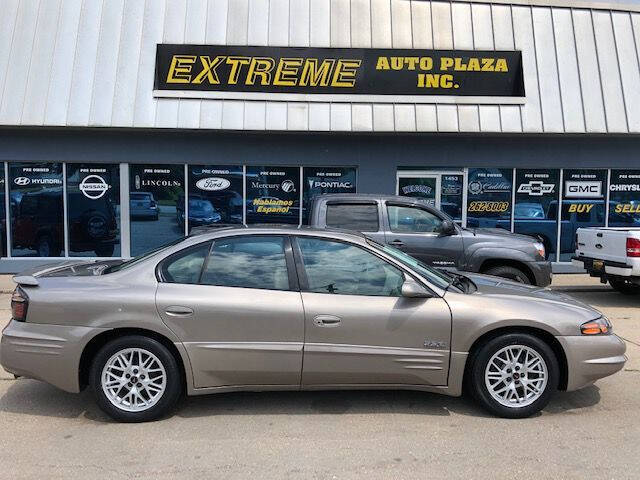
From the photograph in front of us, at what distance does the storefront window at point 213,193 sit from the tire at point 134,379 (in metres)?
8.44

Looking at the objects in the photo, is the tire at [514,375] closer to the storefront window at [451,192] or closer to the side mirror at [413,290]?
the side mirror at [413,290]

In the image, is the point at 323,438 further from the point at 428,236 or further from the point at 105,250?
the point at 105,250

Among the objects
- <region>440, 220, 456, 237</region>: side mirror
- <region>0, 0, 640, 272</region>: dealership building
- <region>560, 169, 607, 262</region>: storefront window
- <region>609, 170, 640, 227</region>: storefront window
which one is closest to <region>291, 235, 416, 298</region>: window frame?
<region>440, 220, 456, 237</region>: side mirror

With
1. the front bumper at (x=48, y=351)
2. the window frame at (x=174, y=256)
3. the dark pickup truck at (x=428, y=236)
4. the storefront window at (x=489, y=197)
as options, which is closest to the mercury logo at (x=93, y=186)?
the dark pickup truck at (x=428, y=236)

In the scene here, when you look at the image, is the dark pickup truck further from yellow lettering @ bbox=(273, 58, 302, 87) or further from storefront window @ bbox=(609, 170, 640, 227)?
storefront window @ bbox=(609, 170, 640, 227)

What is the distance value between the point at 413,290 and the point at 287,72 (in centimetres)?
867

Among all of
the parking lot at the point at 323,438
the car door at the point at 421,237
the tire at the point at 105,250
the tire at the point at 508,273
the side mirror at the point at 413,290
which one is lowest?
the parking lot at the point at 323,438

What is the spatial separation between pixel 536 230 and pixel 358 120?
5.03m

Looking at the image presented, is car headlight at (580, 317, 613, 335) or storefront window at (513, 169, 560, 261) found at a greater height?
storefront window at (513, 169, 560, 261)

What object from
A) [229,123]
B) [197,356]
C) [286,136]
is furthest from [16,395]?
[286,136]

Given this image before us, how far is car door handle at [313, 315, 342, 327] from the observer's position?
4129mm

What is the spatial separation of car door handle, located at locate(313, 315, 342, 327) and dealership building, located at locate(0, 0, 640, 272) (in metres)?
7.91

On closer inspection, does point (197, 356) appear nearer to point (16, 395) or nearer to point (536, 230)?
point (16, 395)

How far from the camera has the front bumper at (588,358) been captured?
13.8 feet
